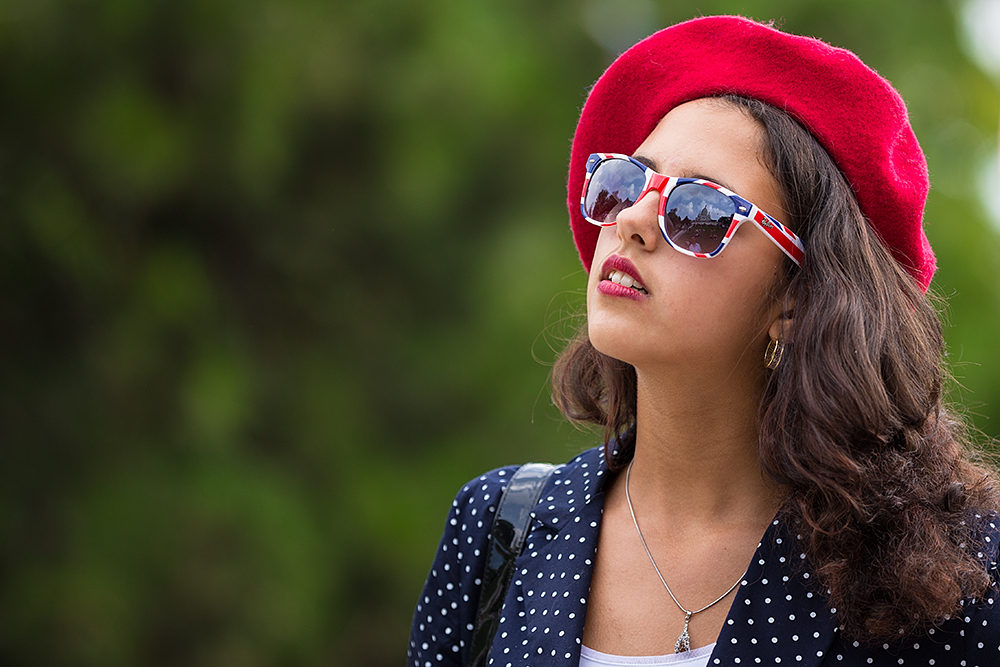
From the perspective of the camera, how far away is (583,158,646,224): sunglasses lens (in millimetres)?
1582

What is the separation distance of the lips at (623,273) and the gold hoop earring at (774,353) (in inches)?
9.8

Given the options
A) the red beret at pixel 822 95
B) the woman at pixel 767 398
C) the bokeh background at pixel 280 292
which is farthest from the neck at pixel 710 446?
the bokeh background at pixel 280 292

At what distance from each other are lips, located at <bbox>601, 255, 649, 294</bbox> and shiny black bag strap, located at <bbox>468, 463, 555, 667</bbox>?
46cm

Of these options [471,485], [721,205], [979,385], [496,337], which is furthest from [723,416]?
[979,385]

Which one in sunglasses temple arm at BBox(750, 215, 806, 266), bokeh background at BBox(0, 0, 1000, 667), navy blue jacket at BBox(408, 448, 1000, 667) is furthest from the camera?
bokeh background at BBox(0, 0, 1000, 667)

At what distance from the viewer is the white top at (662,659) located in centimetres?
148

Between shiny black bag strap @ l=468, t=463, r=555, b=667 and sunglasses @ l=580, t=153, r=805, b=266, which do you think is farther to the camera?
shiny black bag strap @ l=468, t=463, r=555, b=667

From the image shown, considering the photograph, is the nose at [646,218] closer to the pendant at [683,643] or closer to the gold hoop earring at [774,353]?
the gold hoop earring at [774,353]

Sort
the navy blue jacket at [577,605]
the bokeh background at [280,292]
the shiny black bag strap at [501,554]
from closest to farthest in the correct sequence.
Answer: the navy blue jacket at [577,605] → the shiny black bag strap at [501,554] → the bokeh background at [280,292]

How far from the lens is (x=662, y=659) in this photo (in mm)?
1489

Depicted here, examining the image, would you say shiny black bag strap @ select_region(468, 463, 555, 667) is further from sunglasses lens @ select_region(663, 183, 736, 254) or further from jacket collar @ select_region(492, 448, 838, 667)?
sunglasses lens @ select_region(663, 183, 736, 254)

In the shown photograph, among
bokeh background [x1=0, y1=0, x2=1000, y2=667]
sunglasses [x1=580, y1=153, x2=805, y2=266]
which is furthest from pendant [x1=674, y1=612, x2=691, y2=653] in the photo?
bokeh background [x1=0, y1=0, x2=1000, y2=667]

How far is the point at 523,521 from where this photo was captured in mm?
1747

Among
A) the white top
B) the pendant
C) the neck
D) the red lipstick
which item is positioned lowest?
the white top
